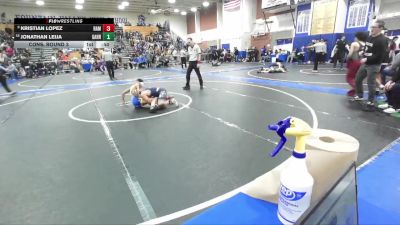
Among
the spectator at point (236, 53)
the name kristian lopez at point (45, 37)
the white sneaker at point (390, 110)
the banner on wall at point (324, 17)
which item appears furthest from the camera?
the spectator at point (236, 53)

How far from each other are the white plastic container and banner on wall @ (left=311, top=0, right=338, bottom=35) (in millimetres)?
20597

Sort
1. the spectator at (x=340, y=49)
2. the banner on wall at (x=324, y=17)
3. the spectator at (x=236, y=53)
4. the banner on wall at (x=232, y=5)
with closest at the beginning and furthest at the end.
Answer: the spectator at (x=340, y=49)
the banner on wall at (x=324, y=17)
the banner on wall at (x=232, y=5)
the spectator at (x=236, y=53)

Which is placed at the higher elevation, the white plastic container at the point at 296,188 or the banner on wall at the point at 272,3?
the banner on wall at the point at 272,3

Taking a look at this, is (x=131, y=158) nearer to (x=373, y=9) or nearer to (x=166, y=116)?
(x=166, y=116)

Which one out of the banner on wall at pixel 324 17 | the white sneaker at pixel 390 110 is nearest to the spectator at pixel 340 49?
the banner on wall at pixel 324 17

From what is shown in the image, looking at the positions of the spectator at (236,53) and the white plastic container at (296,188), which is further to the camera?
the spectator at (236,53)

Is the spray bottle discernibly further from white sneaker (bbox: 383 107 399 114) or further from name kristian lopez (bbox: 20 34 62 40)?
name kristian lopez (bbox: 20 34 62 40)

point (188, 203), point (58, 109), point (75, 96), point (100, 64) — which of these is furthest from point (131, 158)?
point (100, 64)

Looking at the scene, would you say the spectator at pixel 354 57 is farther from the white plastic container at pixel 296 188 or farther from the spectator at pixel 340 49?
the spectator at pixel 340 49

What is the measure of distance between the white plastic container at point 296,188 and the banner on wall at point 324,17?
20597 mm

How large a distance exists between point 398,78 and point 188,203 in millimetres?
5233

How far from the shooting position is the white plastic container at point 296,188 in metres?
1.05

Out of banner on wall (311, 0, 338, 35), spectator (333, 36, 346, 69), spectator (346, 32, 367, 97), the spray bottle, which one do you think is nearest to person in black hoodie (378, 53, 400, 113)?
spectator (346, 32, 367, 97)

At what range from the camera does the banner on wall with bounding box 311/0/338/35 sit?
59.9 feet
